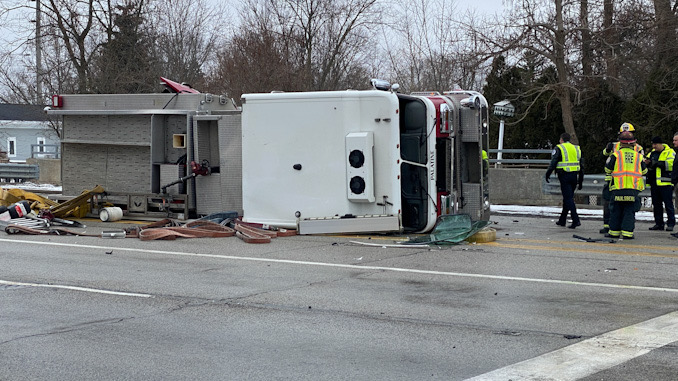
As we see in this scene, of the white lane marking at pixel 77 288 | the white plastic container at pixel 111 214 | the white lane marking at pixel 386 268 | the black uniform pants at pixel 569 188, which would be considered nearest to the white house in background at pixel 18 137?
the white plastic container at pixel 111 214

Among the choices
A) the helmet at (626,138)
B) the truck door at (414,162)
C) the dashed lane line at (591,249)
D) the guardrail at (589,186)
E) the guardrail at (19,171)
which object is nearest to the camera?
the dashed lane line at (591,249)

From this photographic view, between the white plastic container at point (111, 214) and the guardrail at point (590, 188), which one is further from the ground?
the guardrail at point (590, 188)

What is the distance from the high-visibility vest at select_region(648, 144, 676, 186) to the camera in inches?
547

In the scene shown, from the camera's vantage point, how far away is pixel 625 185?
12742 mm

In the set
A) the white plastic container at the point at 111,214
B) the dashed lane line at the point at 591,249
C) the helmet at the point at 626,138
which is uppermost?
the helmet at the point at 626,138

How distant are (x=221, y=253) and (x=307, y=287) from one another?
2.91 meters

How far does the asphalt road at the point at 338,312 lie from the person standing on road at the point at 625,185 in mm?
928

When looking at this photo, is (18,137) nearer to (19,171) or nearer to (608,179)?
(19,171)

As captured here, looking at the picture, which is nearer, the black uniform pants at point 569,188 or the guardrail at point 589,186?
the black uniform pants at point 569,188

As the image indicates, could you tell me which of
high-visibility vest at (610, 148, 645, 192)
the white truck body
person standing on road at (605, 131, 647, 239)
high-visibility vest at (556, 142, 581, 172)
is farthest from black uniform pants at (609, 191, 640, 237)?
the white truck body

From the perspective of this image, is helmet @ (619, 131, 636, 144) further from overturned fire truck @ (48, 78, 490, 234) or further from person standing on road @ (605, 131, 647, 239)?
overturned fire truck @ (48, 78, 490, 234)

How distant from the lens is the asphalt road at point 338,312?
5.73 m

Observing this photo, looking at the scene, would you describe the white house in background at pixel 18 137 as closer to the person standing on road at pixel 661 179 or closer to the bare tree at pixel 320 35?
the bare tree at pixel 320 35

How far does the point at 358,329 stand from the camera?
683 cm
